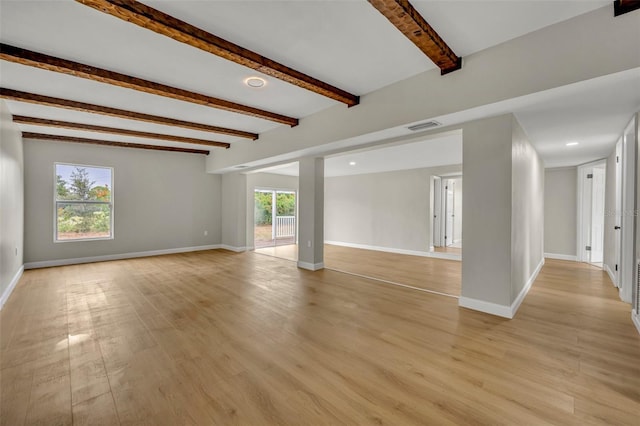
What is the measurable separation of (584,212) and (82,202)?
10886 millimetres

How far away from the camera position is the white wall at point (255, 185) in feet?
26.0

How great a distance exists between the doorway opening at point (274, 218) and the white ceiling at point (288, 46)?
190 inches

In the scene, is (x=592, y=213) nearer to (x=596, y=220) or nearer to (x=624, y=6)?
(x=596, y=220)

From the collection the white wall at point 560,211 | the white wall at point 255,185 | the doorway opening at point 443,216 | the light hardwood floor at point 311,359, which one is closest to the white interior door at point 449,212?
the doorway opening at point 443,216

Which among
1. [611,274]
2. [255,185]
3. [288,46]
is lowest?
[611,274]

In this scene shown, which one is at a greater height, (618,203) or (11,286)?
(618,203)

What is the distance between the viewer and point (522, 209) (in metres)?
3.58

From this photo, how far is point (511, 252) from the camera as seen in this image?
9.89 ft

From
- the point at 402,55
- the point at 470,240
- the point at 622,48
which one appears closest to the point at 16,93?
the point at 402,55

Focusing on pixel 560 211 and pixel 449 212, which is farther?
pixel 449 212

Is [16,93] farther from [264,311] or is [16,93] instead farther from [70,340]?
[264,311]

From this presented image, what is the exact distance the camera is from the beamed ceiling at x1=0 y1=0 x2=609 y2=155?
6.80 ft

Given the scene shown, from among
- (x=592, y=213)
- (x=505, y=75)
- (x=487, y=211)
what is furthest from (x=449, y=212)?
(x=505, y=75)

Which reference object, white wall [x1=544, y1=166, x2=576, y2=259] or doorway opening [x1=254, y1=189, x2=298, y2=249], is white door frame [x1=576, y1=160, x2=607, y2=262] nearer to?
white wall [x1=544, y1=166, x2=576, y2=259]
